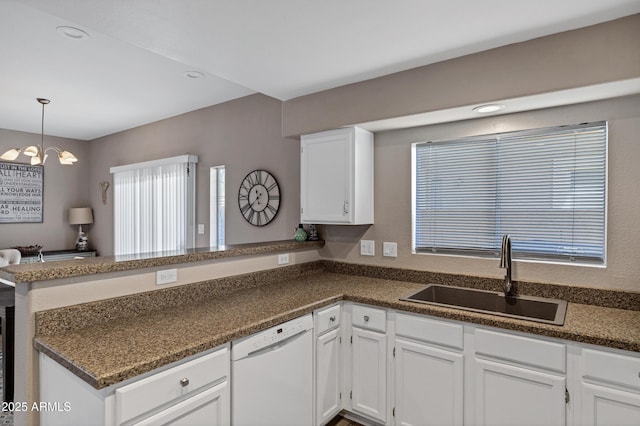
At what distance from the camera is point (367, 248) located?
2.94 meters

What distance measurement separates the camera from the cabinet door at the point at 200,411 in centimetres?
135

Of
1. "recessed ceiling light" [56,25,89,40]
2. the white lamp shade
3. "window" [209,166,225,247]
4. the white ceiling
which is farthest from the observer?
the white lamp shade

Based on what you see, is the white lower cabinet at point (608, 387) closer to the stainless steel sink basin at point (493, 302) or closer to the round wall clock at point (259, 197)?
the stainless steel sink basin at point (493, 302)

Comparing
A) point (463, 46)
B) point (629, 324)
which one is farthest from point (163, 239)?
point (629, 324)

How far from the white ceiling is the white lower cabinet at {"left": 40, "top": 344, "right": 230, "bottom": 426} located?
1.56 meters

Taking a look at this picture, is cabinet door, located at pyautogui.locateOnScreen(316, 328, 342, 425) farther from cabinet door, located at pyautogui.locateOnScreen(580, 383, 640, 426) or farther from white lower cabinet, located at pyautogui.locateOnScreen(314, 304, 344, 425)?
cabinet door, located at pyautogui.locateOnScreen(580, 383, 640, 426)

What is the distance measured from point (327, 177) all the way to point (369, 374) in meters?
1.42

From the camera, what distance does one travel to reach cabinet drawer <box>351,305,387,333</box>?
2205mm

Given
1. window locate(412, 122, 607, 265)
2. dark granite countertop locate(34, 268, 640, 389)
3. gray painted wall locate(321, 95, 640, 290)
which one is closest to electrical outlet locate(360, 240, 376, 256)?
gray painted wall locate(321, 95, 640, 290)

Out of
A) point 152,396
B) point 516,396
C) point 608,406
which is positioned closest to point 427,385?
point 516,396

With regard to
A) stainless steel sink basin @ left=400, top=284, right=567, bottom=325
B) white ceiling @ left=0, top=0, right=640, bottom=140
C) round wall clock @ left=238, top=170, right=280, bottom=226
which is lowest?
stainless steel sink basin @ left=400, top=284, right=567, bottom=325

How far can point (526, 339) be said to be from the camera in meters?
1.76

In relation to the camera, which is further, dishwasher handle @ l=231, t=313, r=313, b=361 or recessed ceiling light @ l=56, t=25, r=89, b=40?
recessed ceiling light @ l=56, t=25, r=89, b=40

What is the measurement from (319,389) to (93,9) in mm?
2305
